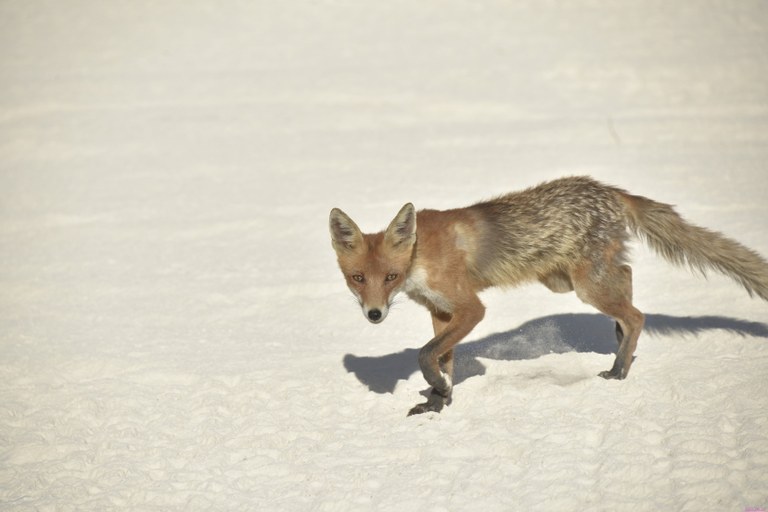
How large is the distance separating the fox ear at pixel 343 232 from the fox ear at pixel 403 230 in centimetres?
22

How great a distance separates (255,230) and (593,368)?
574 centimetres

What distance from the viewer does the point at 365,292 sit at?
5977 millimetres

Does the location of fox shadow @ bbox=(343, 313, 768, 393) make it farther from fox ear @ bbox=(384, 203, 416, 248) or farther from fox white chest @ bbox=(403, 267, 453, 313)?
fox ear @ bbox=(384, 203, 416, 248)

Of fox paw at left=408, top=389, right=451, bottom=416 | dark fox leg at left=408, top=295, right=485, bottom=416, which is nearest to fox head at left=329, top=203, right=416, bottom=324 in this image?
dark fox leg at left=408, top=295, right=485, bottom=416

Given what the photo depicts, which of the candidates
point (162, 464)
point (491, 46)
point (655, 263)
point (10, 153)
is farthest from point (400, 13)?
point (162, 464)

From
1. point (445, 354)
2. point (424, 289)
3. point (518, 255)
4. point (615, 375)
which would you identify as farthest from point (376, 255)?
point (615, 375)

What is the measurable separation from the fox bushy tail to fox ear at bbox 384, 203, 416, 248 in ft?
7.09

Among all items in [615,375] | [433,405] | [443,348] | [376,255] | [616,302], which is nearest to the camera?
[376,255]

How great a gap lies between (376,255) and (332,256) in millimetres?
4315

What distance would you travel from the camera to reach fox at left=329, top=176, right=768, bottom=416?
611cm

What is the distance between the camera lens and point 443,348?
20.4 feet

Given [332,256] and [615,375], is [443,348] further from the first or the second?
[332,256]

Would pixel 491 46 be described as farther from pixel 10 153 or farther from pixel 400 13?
pixel 10 153

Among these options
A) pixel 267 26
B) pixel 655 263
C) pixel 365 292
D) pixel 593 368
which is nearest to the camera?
pixel 365 292
